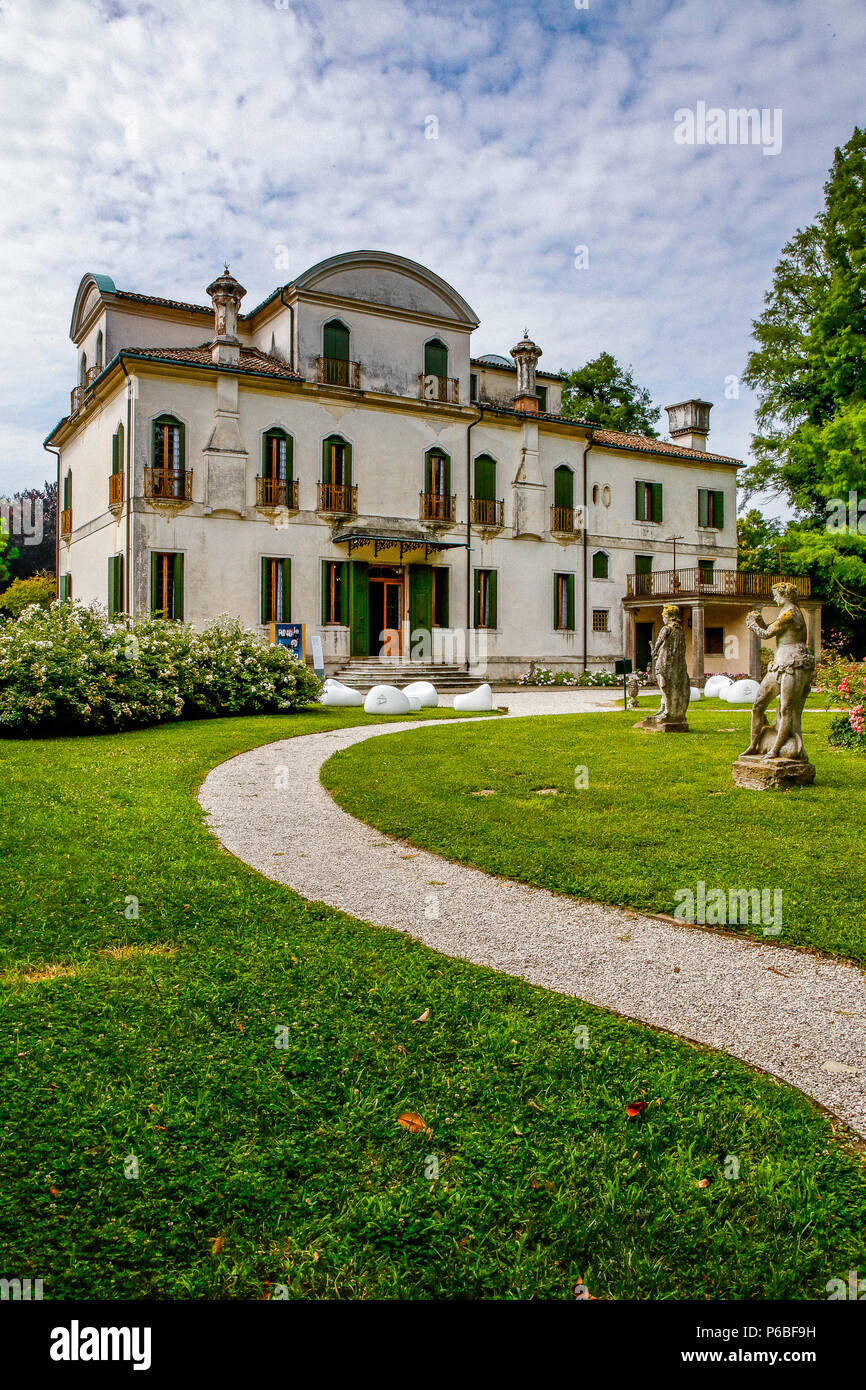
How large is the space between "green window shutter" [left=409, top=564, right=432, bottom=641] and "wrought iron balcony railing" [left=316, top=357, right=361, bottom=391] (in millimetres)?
5952

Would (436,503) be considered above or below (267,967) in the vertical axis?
above

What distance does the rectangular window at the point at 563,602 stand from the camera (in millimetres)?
30906

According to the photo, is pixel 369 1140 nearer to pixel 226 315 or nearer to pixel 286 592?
pixel 286 592

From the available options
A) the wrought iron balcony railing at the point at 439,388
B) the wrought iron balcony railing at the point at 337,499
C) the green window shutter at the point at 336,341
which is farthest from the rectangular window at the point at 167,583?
the wrought iron balcony railing at the point at 439,388

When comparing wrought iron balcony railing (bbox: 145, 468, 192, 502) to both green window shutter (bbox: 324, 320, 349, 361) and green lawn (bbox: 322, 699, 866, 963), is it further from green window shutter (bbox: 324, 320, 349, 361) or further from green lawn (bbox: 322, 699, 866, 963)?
green lawn (bbox: 322, 699, 866, 963)

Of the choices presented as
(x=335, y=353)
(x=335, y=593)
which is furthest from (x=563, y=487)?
(x=335, y=593)

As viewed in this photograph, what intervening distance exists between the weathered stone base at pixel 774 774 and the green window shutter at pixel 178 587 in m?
18.2

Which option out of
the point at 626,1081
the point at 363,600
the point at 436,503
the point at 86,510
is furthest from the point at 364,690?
the point at 626,1081

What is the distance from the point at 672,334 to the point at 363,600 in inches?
477

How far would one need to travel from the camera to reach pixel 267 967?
404cm

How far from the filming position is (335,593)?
26.4 m

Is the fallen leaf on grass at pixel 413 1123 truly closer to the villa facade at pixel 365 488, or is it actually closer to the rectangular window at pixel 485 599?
the villa facade at pixel 365 488

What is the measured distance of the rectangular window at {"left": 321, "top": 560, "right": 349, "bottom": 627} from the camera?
26.1 metres
